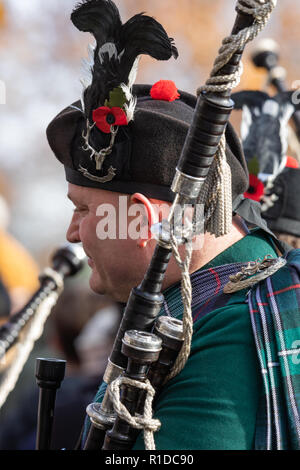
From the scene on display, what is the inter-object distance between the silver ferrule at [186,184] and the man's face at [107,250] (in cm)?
51

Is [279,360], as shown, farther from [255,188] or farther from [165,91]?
[255,188]

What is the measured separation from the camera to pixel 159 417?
1819 millimetres

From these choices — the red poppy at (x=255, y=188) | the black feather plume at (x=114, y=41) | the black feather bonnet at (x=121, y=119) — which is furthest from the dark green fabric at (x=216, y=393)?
the red poppy at (x=255, y=188)

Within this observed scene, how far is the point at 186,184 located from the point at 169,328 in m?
0.39

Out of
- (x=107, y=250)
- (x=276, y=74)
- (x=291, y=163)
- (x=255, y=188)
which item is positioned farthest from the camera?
(x=276, y=74)

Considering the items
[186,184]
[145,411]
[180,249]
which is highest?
[186,184]

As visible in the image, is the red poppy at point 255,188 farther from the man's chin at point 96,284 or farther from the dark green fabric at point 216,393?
the dark green fabric at point 216,393

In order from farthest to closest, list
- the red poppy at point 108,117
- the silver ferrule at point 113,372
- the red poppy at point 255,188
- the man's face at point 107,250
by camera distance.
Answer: the red poppy at point 255,188 < the man's face at point 107,250 < the red poppy at point 108,117 < the silver ferrule at point 113,372

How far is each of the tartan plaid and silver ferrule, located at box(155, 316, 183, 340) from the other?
0.20 meters

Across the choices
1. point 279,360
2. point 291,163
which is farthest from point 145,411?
point 291,163

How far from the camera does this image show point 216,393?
5.74ft

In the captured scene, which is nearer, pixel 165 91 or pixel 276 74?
pixel 165 91

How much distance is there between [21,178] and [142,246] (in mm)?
8220

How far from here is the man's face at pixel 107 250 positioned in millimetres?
2273
